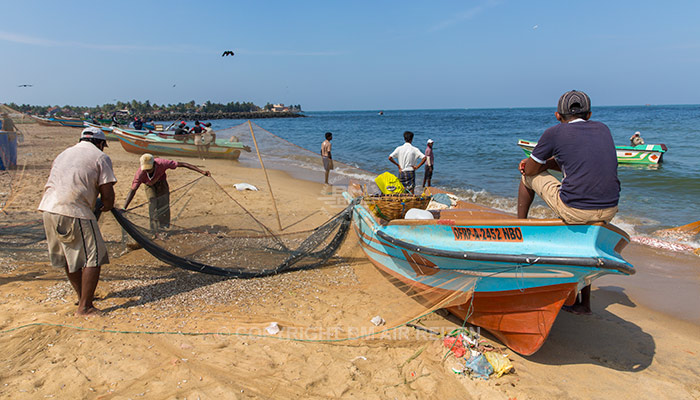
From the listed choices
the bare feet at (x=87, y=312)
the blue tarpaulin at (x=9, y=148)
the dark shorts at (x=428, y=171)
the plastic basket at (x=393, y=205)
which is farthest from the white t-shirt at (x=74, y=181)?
the dark shorts at (x=428, y=171)

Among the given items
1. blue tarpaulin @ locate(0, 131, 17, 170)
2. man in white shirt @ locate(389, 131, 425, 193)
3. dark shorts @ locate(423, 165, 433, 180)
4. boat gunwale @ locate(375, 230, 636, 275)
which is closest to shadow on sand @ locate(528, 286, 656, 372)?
boat gunwale @ locate(375, 230, 636, 275)

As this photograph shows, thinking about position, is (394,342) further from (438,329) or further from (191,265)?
(191,265)

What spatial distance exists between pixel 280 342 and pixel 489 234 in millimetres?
2124

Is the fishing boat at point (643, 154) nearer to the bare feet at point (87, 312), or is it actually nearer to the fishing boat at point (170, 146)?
the fishing boat at point (170, 146)

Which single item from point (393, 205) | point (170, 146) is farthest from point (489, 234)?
point (170, 146)

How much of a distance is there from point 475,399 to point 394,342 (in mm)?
890

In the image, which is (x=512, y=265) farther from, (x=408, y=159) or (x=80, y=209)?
(x=408, y=159)

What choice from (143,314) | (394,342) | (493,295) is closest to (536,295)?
(493,295)

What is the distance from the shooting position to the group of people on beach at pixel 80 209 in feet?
12.1

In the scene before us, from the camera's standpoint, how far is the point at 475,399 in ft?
10.4

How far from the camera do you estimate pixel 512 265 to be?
11.0ft

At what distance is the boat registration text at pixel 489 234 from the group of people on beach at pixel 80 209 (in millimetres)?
3325

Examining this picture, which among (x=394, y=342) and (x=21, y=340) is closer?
(x=21, y=340)

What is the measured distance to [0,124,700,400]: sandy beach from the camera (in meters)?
3.12
